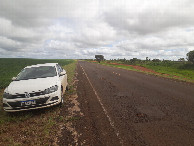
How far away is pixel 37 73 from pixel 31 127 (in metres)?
2.80

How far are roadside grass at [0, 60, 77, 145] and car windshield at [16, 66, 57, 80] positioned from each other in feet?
5.08

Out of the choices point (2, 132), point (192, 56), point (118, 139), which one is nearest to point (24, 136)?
point (2, 132)

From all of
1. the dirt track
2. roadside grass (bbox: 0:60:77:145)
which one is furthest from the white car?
the dirt track

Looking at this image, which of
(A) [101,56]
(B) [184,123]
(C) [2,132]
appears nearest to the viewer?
(C) [2,132]

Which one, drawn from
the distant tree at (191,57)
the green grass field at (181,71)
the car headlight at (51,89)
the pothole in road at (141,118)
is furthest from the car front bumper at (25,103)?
the distant tree at (191,57)

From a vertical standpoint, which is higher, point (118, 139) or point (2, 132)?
point (118, 139)

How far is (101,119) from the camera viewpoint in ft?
13.9

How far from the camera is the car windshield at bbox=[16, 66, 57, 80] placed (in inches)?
228

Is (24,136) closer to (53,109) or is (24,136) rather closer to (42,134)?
(42,134)

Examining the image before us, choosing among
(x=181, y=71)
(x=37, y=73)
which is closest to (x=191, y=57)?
(x=181, y=71)

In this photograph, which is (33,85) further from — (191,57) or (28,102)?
(191,57)

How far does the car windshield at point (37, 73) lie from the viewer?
579cm

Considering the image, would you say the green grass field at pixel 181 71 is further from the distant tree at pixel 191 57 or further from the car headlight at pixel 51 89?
the car headlight at pixel 51 89

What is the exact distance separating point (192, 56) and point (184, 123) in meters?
32.1
